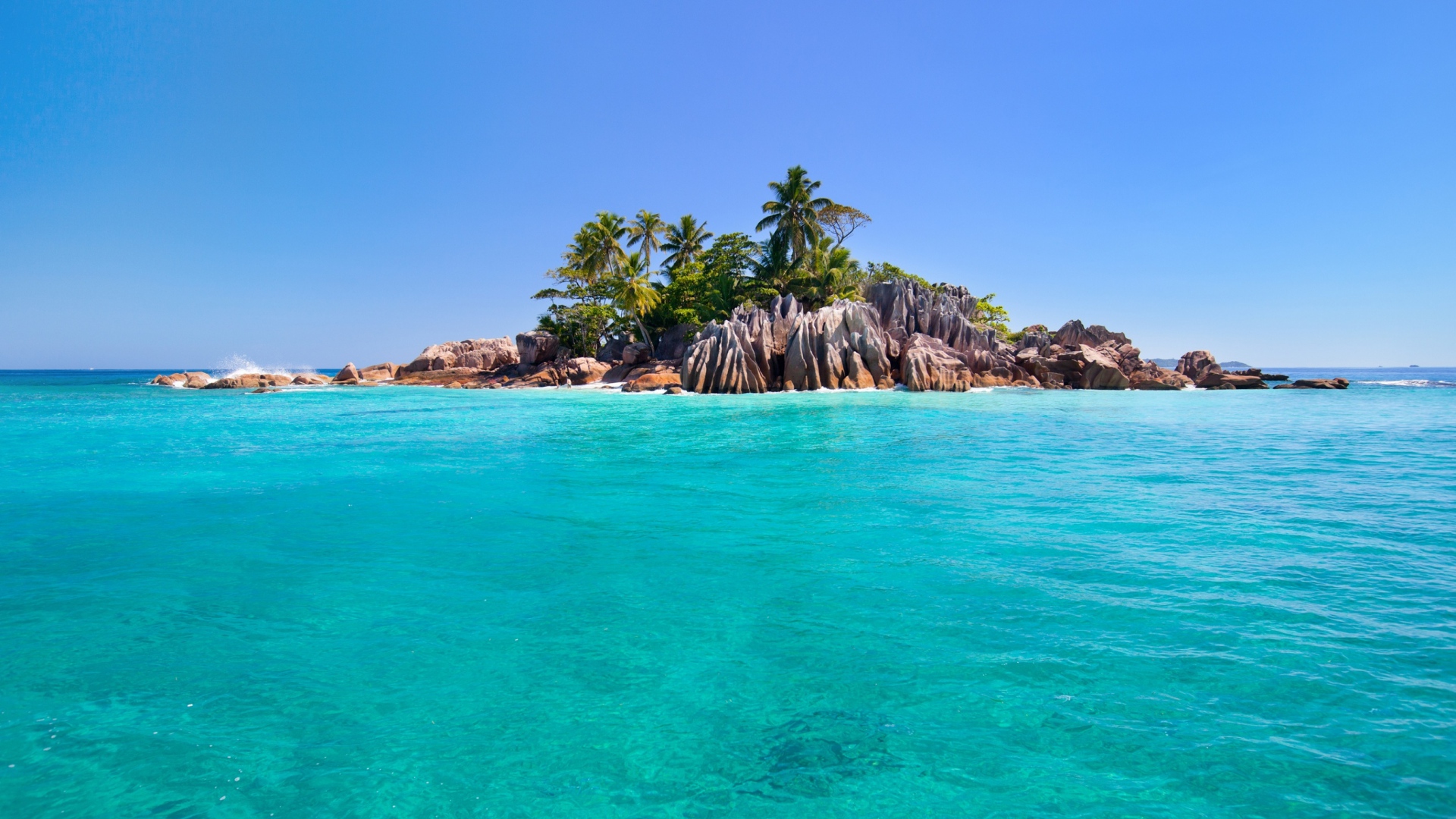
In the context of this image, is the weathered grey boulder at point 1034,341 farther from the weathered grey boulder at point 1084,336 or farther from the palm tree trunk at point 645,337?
the palm tree trunk at point 645,337

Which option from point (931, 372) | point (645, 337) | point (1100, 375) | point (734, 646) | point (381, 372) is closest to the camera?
point (734, 646)

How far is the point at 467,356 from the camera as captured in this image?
217ft

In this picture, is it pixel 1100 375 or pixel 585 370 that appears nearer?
pixel 1100 375

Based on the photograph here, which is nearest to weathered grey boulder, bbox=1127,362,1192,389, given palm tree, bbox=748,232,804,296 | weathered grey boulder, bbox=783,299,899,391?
weathered grey boulder, bbox=783,299,899,391

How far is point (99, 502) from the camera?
1195cm

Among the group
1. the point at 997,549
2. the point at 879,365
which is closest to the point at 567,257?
the point at 879,365

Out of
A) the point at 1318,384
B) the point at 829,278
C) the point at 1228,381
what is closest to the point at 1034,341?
the point at 1228,381

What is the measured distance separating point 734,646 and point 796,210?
54112 mm

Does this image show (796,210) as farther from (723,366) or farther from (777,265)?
Result: (723,366)

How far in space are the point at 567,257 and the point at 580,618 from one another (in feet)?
219

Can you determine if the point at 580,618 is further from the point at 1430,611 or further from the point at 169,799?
the point at 1430,611

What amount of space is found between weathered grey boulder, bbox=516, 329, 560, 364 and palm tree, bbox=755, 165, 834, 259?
2367cm

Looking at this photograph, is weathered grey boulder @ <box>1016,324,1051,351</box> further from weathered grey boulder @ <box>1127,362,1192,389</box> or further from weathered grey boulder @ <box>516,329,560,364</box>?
weathered grey boulder @ <box>516,329,560,364</box>

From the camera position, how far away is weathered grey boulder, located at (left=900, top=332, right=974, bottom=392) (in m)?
45.2
